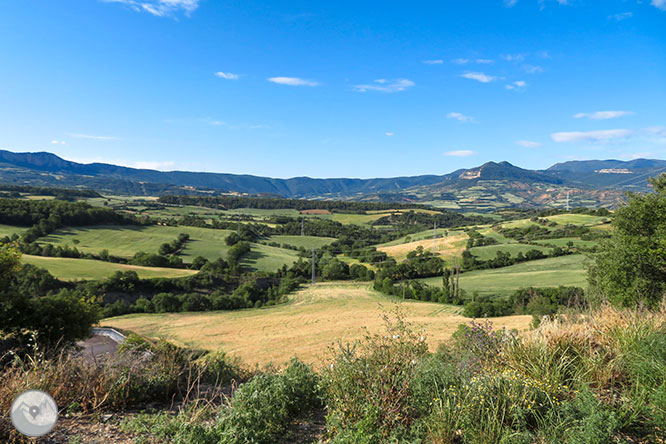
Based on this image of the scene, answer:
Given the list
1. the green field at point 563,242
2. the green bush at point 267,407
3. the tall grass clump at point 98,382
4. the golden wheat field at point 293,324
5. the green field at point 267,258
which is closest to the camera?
the green bush at point 267,407

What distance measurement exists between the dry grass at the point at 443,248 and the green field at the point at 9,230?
3190 inches

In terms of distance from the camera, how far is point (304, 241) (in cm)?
10975

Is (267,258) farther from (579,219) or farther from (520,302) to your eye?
(579,219)

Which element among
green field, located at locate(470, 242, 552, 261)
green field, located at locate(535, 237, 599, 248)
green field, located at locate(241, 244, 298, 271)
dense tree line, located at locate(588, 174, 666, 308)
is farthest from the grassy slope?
dense tree line, located at locate(588, 174, 666, 308)

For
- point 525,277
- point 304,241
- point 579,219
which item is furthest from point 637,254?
point 579,219

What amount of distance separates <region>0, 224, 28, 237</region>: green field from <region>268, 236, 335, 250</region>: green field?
5738 centimetres

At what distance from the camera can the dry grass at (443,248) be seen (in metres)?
83.8

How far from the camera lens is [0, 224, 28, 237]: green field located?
68125 mm

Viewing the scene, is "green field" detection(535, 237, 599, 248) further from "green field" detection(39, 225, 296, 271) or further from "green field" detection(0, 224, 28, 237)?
"green field" detection(0, 224, 28, 237)

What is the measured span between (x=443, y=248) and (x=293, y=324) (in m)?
56.3

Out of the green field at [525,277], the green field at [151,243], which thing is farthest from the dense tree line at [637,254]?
the green field at [151,243]

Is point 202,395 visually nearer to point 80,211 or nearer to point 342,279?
point 342,279

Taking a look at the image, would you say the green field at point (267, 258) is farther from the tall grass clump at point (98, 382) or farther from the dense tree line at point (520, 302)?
the tall grass clump at point (98, 382)

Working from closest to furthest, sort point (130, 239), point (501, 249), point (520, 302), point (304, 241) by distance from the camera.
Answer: point (520, 302), point (501, 249), point (130, 239), point (304, 241)
